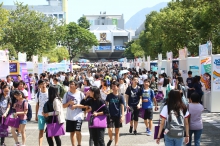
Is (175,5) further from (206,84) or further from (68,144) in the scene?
(68,144)

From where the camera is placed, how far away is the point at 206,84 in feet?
58.9

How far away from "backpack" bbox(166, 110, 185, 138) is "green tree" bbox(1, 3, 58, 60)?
110 feet

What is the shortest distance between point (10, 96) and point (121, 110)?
9.37 feet

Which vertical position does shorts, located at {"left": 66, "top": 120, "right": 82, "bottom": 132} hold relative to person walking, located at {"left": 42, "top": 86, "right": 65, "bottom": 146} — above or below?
below

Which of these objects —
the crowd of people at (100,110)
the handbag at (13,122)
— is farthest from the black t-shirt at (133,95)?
the handbag at (13,122)

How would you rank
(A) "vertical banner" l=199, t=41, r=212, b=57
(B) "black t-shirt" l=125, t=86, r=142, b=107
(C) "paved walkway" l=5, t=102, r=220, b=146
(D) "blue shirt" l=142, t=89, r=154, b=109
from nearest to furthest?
1. (C) "paved walkway" l=5, t=102, r=220, b=146
2. (B) "black t-shirt" l=125, t=86, r=142, b=107
3. (D) "blue shirt" l=142, t=89, r=154, b=109
4. (A) "vertical banner" l=199, t=41, r=212, b=57

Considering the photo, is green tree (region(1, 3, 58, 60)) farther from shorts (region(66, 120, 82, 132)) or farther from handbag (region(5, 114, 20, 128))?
shorts (region(66, 120, 82, 132))

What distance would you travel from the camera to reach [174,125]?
6.57 m

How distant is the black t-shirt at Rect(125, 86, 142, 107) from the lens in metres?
11.7

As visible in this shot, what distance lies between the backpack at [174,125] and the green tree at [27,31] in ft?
110

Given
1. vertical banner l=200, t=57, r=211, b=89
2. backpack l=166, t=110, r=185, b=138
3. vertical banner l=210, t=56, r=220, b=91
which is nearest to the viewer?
backpack l=166, t=110, r=185, b=138

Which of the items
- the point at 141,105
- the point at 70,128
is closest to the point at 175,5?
the point at 141,105

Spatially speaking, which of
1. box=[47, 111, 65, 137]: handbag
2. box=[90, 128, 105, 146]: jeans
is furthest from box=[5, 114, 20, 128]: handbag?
box=[90, 128, 105, 146]: jeans

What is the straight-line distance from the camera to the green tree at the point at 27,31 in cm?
3903
